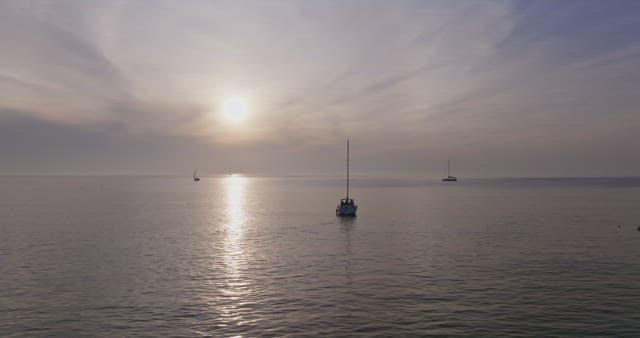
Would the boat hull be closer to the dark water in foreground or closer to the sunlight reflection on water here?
the dark water in foreground

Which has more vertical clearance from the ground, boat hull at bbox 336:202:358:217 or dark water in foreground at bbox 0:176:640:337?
boat hull at bbox 336:202:358:217

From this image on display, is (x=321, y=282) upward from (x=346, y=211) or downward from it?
downward

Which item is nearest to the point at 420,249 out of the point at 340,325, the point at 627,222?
the point at 340,325

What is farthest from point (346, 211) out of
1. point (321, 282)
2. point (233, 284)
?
point (233, 284)

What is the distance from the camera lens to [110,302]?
34.2 metres

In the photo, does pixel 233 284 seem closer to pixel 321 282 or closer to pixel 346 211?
pixel 321 282

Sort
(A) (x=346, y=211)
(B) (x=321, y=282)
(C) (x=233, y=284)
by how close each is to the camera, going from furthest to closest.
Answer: (A) (x=346, y=211) < (B) (x=321, y=282) < (C) (x=233, y=284)

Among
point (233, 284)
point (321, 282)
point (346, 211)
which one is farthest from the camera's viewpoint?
point (346, 211)

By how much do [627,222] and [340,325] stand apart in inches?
3265

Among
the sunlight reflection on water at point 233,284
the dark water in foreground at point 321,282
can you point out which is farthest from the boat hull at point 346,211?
the sunlight reflection on water at point 233,284

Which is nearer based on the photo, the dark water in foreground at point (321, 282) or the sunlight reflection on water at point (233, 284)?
the dark water in foreground at point (321, 282)

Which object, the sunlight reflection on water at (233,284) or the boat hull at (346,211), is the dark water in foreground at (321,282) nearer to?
the sunlight reflection on water at (233,284)

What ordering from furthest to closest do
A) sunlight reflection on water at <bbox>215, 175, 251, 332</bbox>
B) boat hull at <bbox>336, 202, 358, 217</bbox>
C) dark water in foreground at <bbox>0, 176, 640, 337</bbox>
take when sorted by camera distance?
boat hull at <bbox>336, 202, 358, 217</bbox> → sunlight reflection on water at <bbox>215, 175, 251, 332</bbox> → dark water in foreground at <bbox>0, 176, 640, 337</bbox>

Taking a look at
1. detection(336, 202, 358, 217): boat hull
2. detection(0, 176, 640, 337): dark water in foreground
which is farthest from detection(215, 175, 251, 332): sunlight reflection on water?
detection(336, 202, 358, 217): boat hull
